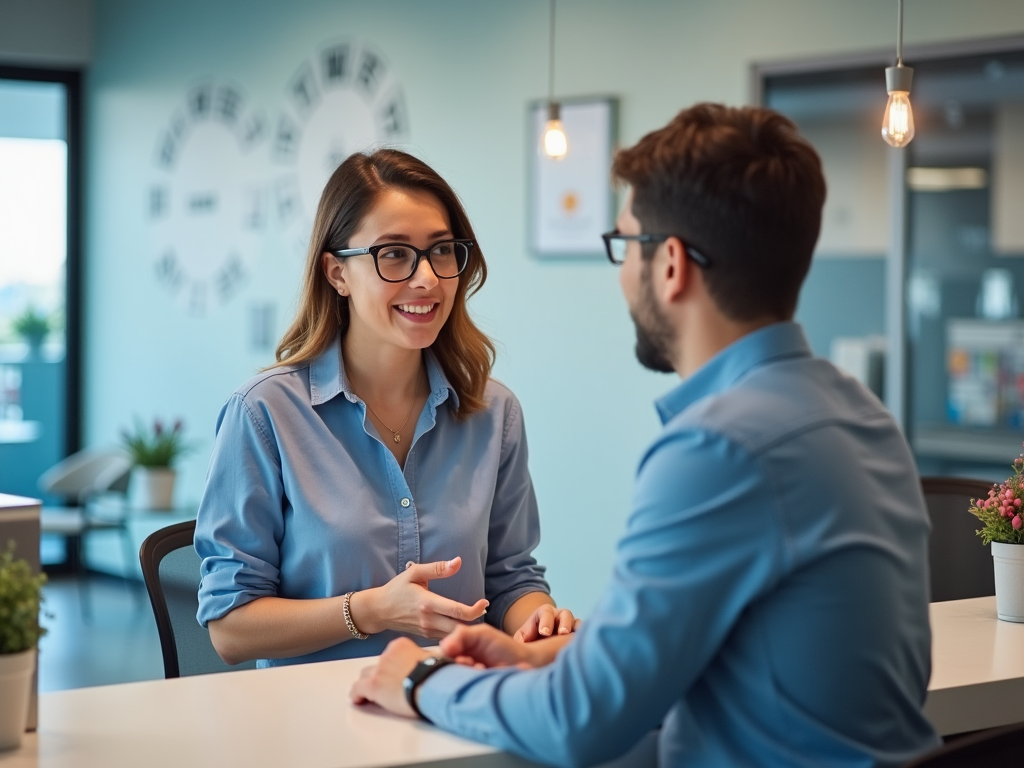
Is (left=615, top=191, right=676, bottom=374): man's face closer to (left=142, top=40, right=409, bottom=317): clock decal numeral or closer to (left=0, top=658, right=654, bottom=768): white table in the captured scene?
(left=0, top=658, right=654, bottom=768): white table

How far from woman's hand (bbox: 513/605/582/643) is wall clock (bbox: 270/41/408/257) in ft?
12.9

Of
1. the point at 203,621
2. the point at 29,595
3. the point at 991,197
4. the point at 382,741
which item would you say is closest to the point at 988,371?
the point at 991,197

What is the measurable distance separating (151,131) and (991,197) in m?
4.59

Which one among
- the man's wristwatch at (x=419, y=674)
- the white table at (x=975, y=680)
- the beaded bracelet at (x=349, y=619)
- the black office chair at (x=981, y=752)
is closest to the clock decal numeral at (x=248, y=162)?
the beaded bracelet at (x=349, y=619)

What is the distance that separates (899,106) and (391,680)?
4.86 feet

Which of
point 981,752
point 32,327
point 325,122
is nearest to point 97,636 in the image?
point 32,327

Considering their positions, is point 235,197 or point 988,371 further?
point 235,197

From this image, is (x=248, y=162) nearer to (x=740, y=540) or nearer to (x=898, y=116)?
(x=898, y=116)

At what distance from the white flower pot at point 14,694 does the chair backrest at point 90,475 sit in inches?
212

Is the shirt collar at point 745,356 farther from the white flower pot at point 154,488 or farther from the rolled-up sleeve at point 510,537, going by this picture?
the white flower pot at point 154,488

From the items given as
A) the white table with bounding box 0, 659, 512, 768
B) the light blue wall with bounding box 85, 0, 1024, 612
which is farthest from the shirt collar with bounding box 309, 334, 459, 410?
the light blue wall with bounding box 85, 0, 1024, 612

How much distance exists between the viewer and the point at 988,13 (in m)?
3.97

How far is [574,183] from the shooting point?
5020 millimetres

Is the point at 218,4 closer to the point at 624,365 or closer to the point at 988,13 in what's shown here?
the point at 624,365
